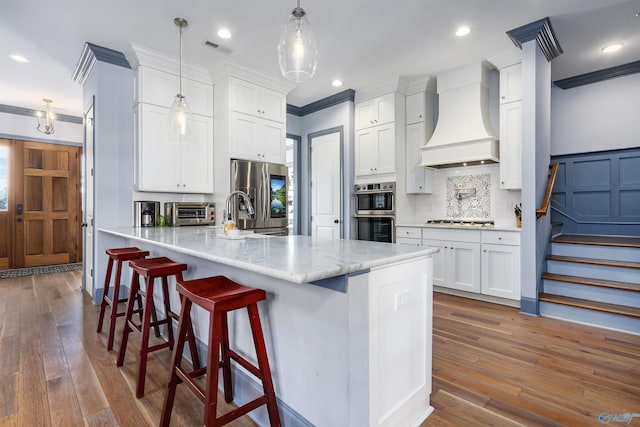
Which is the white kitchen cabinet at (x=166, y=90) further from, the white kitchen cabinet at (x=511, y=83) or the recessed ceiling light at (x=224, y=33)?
the white kitchen cabinet at (x=511, y=83)

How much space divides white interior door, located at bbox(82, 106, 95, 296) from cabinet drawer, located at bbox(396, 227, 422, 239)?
12.5ft

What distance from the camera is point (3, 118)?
5.35 metres

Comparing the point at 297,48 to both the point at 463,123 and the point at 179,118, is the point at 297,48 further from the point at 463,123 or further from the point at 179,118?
the point at 463,123

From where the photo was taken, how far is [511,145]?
11.9ft

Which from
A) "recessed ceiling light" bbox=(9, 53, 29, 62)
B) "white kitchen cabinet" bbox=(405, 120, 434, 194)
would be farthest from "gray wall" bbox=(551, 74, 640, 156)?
"recessed ceiling light" bbox=(9, 53, 29, 62)

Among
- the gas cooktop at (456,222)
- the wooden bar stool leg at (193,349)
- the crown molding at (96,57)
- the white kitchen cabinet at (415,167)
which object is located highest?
the crown molding at (96,57)

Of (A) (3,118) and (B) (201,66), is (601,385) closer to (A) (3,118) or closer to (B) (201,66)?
(B) (201,66)

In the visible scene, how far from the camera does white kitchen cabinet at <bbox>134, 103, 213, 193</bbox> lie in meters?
3.59

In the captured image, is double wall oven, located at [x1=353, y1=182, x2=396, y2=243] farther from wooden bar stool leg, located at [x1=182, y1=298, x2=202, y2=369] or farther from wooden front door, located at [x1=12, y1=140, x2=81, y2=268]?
wooden front door, located at [x1=12, y1=140, x2=81, y2=268]

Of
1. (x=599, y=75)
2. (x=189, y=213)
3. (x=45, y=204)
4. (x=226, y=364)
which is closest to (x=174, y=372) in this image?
(x=226, y=364)

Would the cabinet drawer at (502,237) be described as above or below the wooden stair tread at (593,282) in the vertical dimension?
above

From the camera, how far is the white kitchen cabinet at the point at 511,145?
358cm

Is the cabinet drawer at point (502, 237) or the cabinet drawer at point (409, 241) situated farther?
the cabinet drawer at point (409, 241)

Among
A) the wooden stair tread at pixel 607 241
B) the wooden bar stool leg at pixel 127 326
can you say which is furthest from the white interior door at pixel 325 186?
the wooden bar stool leg at pixel 127 326
